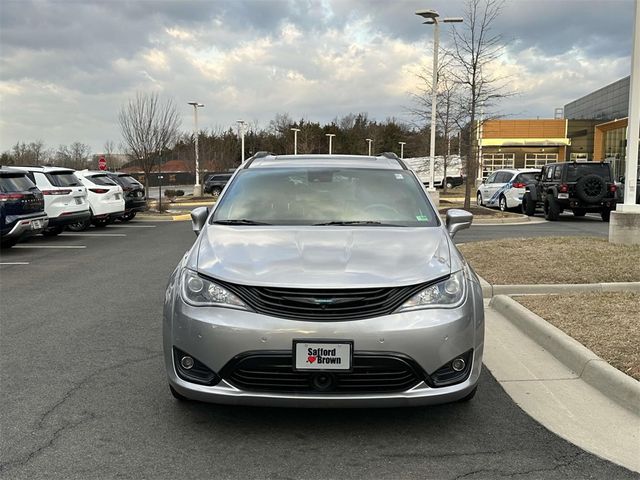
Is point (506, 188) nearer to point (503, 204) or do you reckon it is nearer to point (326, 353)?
point (503, 204)

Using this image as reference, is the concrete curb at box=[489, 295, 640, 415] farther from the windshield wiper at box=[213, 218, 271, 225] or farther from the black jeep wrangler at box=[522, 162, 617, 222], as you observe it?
the black jeep wrangler at box=[522, 162, 617, 222]

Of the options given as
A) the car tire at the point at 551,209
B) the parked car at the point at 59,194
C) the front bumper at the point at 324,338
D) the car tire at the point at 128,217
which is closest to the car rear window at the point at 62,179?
the parked car at the point at 59,194

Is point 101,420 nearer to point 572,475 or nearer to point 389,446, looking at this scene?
point 389,446

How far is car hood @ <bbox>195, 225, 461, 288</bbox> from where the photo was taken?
3303 mm

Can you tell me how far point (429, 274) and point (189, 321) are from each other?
1408mm

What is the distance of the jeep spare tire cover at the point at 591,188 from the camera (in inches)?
683

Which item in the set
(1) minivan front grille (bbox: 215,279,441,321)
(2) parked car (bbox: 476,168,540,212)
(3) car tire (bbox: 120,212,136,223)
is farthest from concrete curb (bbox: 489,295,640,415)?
(2) parked car (bbox: 476,168,540,212)

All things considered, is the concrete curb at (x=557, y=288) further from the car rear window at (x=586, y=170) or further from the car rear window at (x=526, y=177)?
the car rear window at (x=526, y=177)

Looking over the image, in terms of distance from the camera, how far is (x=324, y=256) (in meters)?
3.51

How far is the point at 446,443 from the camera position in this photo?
135 inches

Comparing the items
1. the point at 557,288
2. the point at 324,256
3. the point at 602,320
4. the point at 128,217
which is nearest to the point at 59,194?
the point at 128,217

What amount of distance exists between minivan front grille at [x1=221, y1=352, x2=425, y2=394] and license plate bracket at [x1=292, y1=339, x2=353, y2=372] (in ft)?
0.13

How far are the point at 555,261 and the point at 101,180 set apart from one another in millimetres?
13323

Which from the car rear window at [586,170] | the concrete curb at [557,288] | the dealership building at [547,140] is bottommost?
the concrete curb at [557,288]
